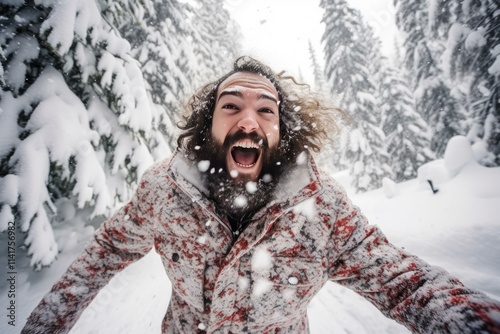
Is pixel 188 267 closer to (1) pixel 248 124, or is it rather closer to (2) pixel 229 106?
(1) pixel 248 124

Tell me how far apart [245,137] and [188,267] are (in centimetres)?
113

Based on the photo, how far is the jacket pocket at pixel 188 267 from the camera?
162cm

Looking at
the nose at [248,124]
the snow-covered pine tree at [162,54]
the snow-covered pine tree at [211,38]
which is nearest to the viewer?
the nose at [248,124]

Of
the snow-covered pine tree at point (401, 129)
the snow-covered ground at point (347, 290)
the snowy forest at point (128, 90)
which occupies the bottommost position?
the snow-covered pine tree at point (401, 129)

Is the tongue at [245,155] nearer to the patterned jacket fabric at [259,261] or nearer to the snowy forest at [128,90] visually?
the patterned jacket fabric at [259,261]

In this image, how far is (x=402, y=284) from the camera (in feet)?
4.15

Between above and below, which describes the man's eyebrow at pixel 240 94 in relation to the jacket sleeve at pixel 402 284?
above

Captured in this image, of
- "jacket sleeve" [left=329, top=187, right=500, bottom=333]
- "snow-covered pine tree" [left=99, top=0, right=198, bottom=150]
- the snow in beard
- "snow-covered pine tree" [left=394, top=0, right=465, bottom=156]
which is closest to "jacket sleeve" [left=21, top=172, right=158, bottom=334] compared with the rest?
the snow in beard

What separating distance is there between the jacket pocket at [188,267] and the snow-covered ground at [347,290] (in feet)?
9.66

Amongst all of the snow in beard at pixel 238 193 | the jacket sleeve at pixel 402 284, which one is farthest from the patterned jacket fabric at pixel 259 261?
the snow in beard at pixel 238 193

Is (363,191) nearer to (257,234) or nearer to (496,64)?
(496,64)

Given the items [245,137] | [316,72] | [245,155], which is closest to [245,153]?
[245,155]

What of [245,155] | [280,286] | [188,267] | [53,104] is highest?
[53,104]

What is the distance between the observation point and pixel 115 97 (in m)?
4.98
